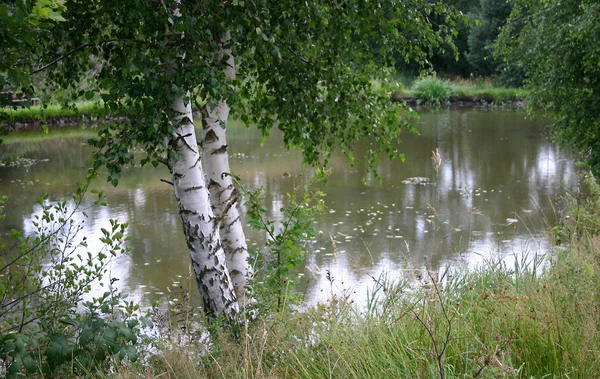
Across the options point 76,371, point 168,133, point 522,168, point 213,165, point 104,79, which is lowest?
point 522,168

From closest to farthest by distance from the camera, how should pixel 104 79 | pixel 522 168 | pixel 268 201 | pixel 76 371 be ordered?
pixel 76 371 < pixel 104 79 < pixel 268 201 < pixel 522 168

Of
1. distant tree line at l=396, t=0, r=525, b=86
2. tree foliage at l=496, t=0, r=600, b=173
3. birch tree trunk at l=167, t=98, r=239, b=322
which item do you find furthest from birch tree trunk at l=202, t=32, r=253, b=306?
distant tree line at l=396, t=0, r=525, b=86

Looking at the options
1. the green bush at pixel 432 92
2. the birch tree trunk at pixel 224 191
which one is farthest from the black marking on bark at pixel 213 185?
the green bush at pixel 432 92

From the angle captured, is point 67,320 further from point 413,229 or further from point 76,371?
point 413,229

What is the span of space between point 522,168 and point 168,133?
43.1 ft

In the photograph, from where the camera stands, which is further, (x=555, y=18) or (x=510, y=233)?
(x=555, y=18)

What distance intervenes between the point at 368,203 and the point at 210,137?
767 centimetres

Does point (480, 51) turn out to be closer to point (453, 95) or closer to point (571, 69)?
point (453, 95)

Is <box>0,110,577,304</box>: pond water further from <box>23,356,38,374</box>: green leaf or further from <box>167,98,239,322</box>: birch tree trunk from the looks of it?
<box>23,356,38,374</box>: green leaf

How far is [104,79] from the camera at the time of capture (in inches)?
166

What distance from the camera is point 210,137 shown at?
4504 millimetres

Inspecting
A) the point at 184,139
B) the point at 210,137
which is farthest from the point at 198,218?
the point at 210,137

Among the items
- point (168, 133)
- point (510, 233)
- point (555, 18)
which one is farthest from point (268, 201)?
point (168, 133)

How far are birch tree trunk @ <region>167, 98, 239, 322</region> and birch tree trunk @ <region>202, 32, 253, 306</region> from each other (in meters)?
0.41
